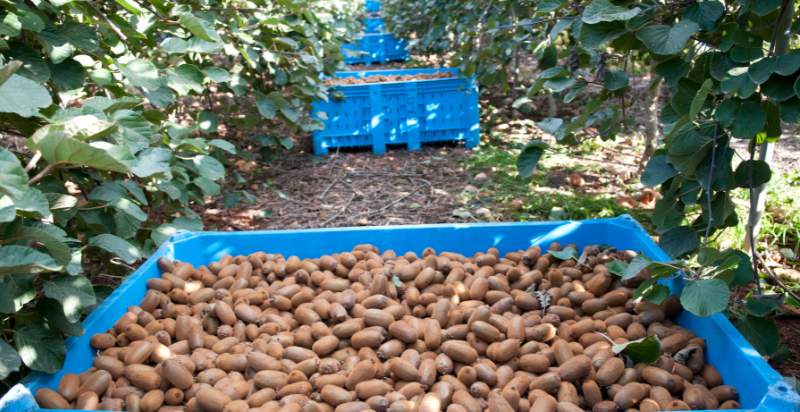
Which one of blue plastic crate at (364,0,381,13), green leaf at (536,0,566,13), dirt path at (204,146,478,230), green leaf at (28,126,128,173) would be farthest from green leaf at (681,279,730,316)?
blue plastic crate at (364,0,381,13)

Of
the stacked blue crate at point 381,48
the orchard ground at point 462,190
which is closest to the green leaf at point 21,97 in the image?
the orchard ground at point 462,190

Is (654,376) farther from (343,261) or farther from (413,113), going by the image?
(413,113)

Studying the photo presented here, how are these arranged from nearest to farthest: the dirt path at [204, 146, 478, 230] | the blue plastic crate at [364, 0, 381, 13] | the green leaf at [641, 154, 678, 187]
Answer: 1. the green leaf at [641, 154, 678, 187]
2. the dirt path at [204, 146, 478, 230]
3. the blue plastic crate at [364, 0, 381, 13]

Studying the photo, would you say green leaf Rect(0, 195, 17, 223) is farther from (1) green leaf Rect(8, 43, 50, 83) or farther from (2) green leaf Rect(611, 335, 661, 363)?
(2) green leaf Rect(611, 335, 661, 363)

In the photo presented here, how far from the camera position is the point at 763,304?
1515 mm

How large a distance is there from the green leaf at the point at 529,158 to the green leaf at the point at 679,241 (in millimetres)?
411

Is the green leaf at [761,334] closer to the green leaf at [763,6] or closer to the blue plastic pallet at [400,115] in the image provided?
the green leaf at [763,6]

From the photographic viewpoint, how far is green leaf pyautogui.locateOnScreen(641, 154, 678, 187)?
1672 mm

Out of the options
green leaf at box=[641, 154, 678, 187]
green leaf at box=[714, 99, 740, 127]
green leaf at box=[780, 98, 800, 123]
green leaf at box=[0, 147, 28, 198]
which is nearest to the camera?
green leaf at box=[0, 147, 28, 198]

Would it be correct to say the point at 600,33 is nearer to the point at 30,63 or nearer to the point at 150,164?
the point at 150,164

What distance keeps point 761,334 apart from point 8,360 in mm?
1705

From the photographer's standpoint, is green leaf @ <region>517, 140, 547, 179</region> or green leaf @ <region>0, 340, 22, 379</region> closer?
green leaf @ <region>0, 340, 22, 379</region>

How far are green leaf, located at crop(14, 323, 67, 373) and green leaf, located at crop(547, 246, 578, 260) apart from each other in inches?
56.2

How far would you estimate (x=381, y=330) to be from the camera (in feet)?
5.62
